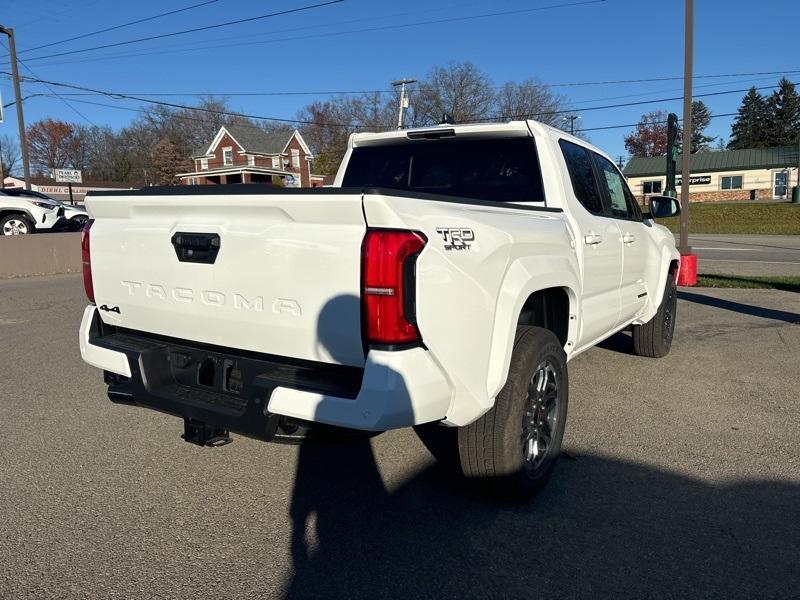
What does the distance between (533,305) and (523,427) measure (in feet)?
2.52

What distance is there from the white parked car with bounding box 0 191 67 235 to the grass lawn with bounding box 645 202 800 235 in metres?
29.8

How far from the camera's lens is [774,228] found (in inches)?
1283

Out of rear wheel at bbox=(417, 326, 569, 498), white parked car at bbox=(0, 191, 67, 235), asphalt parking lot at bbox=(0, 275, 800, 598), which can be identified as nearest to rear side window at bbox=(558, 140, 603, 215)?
rear wheel at bbox=(417, 326, 569, 498)

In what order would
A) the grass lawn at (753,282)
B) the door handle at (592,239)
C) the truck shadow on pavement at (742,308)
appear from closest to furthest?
1. the door handle at (592,239)
2. the truck shadow on pavement at (742,308)
3. the grass lawn at (753,282)

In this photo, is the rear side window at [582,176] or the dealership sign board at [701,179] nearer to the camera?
the rear side window at [582,176]

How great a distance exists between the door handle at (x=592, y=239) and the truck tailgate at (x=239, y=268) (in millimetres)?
2094

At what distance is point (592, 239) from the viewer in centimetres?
415

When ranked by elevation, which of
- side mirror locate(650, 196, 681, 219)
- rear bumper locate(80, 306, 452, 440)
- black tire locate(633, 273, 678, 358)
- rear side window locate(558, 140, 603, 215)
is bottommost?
black tire locate(633, 273, 678, 358)

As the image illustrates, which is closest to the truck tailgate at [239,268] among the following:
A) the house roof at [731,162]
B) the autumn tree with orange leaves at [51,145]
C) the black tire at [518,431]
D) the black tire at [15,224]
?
the black tire at [518,431]

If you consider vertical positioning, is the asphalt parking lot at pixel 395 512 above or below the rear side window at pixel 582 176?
below

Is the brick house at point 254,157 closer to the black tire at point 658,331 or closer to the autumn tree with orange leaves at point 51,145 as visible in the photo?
the autumn tree with orange leaves at point 51,145

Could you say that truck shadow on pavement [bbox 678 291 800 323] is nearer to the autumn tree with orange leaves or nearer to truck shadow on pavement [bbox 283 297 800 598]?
truck shadow on pavement [bbox 283 297 800 598]

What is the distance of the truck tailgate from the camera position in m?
2.50

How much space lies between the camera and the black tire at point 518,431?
300cm
